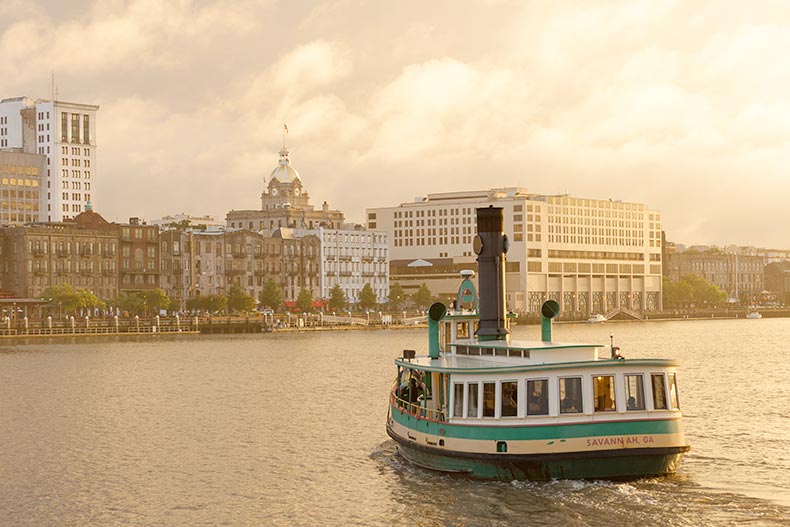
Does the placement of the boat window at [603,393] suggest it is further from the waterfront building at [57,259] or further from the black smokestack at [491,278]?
the waterfront building at [57,259]

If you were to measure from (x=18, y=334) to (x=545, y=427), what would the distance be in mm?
133503

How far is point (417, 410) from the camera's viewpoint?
1711 inches

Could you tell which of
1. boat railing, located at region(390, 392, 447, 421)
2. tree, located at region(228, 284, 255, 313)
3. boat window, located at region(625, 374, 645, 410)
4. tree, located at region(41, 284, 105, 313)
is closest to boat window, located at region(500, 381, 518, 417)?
boat railing, located at region(390, 392, 447, 421)

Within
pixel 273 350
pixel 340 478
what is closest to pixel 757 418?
pixel 340 478

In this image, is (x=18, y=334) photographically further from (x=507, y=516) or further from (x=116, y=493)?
(x=507, y=516)

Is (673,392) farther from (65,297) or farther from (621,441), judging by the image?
(65,297)

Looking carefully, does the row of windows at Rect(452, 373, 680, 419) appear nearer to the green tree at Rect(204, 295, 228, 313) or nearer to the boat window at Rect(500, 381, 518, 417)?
the boat window at Rect(500, 381, 518, 417)

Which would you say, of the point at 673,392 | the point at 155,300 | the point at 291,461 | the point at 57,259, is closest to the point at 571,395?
the point at 673,392

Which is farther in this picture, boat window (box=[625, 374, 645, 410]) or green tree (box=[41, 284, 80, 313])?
green tree (box=[41, 284, 80, 313])

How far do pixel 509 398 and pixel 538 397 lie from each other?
1.01 meters

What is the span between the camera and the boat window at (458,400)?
39969 millimetres

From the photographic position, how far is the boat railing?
41.3 m

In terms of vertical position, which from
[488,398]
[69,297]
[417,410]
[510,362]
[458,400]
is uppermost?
[69,297]

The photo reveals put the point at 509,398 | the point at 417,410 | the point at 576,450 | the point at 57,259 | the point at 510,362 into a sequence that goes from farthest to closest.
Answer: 1. the point at 57,259
2. the point at 417,410
3. the point at 510,362
4. the point at 509,398
5. the point at 576,450
